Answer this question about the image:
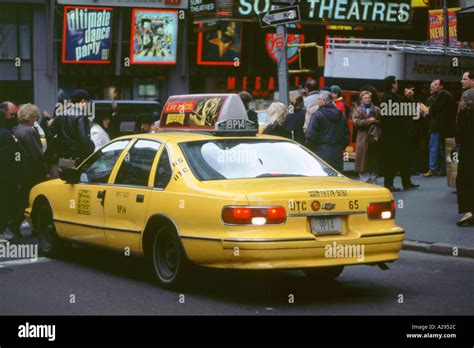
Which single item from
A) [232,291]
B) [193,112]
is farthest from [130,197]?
[193,112]

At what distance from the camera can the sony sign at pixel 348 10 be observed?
3319cm

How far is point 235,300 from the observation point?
898cm

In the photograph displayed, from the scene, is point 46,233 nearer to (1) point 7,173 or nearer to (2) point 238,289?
(1) point 7,173

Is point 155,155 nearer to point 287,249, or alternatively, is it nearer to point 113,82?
point 287,249

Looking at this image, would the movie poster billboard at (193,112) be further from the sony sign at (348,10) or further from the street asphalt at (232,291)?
the sony sign at (348,10)

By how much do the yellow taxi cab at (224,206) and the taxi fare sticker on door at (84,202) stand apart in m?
0.01

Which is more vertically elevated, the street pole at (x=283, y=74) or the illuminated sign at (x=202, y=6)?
the illuminated sign at (x=202, y=6)

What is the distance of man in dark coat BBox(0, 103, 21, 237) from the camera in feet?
42.2

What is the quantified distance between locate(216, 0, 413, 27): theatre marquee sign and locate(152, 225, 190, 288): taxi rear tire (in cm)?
2400

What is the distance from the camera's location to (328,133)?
15.1 meters

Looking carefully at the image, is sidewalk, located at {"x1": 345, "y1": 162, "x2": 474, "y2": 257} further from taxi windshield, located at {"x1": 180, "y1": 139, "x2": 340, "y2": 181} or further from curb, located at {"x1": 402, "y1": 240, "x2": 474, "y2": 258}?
taxi windshield, located at {"x1": 180, "y1": 139, "x2": 340, "y2": 181}

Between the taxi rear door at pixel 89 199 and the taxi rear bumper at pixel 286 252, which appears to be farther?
the taxi rear door at pixel 89 199

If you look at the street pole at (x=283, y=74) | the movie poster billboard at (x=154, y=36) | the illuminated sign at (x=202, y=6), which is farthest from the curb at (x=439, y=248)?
the movie poster billboard at (x=154, y=36)

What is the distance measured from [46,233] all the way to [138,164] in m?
2.14
